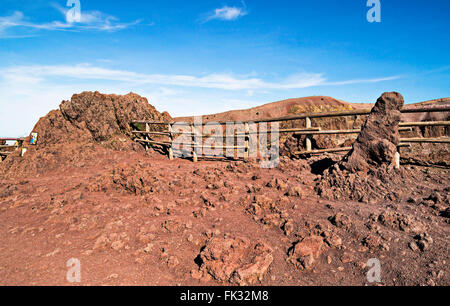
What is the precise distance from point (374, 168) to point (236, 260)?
3.65 meters

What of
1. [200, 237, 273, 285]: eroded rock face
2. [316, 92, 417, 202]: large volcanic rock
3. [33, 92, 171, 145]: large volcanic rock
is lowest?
[200, 237, 273, 285]: eroded rock face

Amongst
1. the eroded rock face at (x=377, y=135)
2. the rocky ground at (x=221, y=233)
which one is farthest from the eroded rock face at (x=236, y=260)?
the eroded rock face at (x=377, y=135)

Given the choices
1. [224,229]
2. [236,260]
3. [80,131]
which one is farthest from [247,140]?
[80,131]

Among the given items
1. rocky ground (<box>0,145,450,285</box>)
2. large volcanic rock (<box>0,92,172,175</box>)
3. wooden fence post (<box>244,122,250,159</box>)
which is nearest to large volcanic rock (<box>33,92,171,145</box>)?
large volcanic rock (<box>0,92,172,175</box>)

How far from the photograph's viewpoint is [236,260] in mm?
3146

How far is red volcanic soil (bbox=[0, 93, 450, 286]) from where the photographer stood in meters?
3.02

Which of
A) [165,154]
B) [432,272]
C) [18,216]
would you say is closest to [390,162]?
[432,272]

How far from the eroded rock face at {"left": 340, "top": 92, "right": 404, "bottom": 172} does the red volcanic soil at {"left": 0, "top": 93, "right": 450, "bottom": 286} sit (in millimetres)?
556

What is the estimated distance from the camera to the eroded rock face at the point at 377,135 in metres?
5.12

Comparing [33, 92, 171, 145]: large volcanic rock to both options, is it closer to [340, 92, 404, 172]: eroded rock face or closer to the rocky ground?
the rocky ground

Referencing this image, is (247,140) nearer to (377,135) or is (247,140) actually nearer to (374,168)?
(377,135)

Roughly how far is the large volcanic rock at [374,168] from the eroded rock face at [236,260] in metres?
2.10
